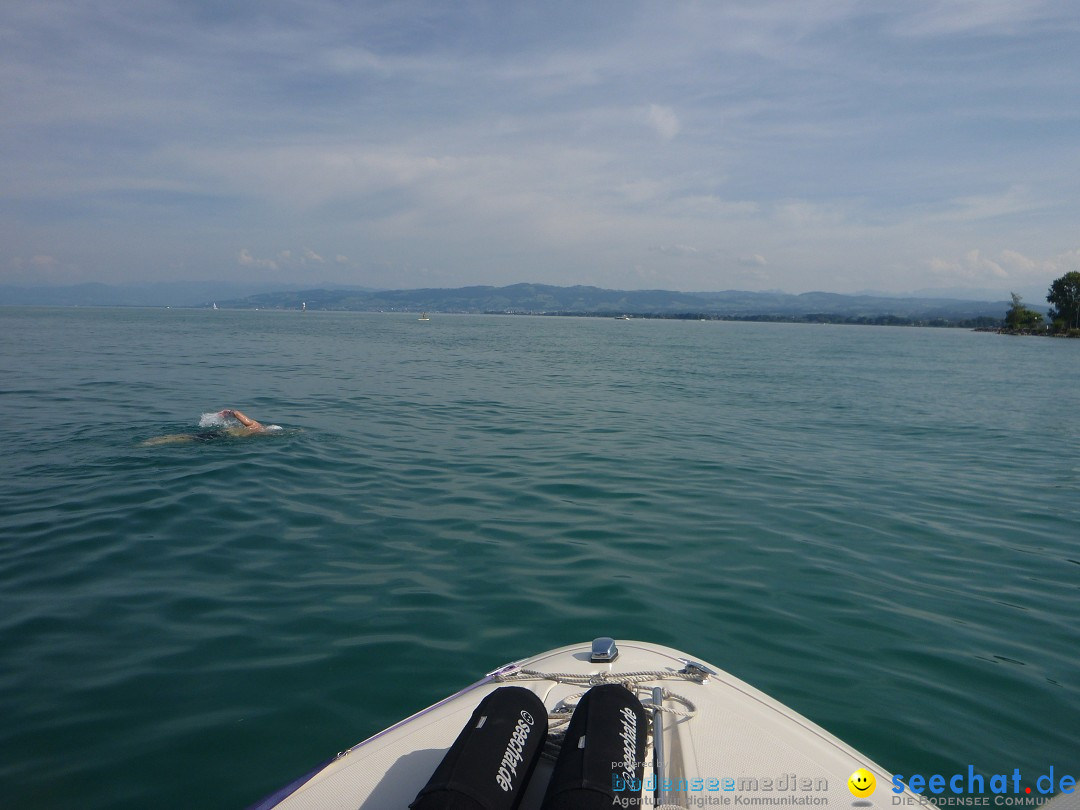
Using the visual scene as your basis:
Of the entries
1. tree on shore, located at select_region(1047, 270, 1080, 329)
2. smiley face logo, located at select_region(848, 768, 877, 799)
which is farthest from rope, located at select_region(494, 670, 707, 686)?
tree on shore, located at select_region(1047, 270, 1080, 329)

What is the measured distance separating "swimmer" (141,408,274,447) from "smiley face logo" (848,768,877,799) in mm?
11726

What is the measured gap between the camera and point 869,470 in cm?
1145

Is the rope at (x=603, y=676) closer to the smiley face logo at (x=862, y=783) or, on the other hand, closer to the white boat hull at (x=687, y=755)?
the white boat hull at (x=687, y=755)

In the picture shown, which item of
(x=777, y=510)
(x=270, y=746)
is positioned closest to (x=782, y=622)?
(x=777, y=510)

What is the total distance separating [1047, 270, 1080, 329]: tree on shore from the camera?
8556 centimetres

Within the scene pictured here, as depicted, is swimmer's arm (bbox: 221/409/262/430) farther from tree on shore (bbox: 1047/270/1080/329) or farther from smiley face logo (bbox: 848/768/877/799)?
tree on shore (bbox: 1047/270/1080/329)

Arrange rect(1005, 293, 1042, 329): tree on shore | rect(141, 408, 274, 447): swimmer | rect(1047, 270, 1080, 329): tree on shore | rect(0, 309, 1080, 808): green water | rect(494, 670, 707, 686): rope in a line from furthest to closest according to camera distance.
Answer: rect(1005, 293, 1042, 329): tree on shore → rect(1047, 270, 1080, 329): tree on shore → rect(141, 408, 274, 447): swimmer → rect(0, 309, 1080, 808): green water → rect(494, 670, 707, 686): rope

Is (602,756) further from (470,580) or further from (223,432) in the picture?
(223,432)

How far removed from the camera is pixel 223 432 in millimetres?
12422

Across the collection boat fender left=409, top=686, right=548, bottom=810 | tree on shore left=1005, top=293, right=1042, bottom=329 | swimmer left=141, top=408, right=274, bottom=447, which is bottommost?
swimmer left=141, top=408, right=274, bottom=447

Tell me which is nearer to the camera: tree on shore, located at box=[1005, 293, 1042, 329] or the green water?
the green water

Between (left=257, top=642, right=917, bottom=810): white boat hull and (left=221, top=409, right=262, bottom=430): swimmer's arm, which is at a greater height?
(left=221, top=409, right=262, bottom=430): swimmer's arm

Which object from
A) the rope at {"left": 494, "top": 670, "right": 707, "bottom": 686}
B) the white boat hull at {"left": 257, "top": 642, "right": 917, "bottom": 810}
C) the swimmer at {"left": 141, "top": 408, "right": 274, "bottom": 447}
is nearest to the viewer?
the white boat hull at {"left": 257, "top": 642, "right": 917, "bottom": 810}

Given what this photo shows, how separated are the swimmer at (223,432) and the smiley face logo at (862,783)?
38.5 feet
